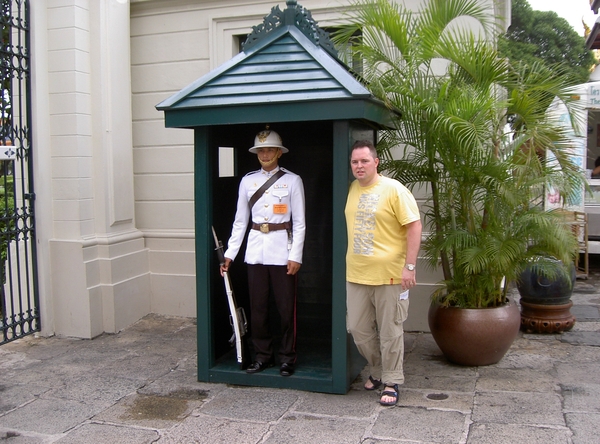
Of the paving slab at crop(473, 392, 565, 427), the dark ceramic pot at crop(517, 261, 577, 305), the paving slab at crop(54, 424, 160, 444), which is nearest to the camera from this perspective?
the paving slab at crop(54, 424, 160, 444)

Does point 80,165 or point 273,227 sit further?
point 80,165

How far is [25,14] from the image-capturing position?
610 centimetres

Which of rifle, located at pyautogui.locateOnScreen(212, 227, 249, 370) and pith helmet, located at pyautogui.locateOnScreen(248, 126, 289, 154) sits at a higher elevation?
pith helmet, located at pyautogui.locateOnScreen(248, 126, 289, 154)

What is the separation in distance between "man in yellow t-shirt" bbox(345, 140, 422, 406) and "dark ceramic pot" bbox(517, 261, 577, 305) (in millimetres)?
2068

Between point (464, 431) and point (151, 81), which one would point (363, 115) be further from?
point (151, 81)

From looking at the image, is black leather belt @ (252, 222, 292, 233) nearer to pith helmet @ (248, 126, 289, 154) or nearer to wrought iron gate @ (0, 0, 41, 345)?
pith helmet @ (248, 126, 289, 154)

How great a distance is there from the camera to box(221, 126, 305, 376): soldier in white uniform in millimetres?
4754

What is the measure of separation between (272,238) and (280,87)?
1071 millimetres

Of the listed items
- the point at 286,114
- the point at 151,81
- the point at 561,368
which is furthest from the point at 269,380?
the point at 151,81

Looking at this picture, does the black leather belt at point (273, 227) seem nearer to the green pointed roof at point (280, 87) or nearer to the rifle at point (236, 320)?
→ the rifle at point (236, 320)

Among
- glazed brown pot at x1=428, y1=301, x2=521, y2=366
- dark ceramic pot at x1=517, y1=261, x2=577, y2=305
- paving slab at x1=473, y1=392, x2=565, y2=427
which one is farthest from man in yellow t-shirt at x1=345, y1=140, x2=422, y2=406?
dark ceramic pot at x1=517, y1=261, x2=577, y2=305

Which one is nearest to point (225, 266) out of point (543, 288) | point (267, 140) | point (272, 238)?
point (272, 238)

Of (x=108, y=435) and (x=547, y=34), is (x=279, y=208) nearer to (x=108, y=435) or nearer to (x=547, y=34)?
(x=108, y=435)

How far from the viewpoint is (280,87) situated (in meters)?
4.50
